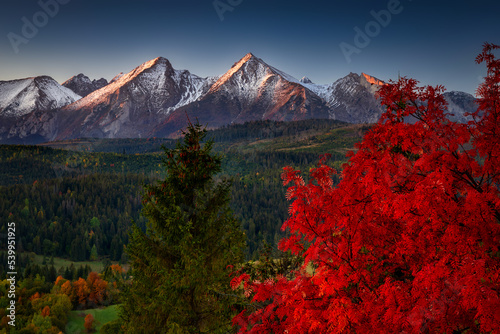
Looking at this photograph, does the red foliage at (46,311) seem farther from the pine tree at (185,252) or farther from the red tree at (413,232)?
the red tree at (413,232)

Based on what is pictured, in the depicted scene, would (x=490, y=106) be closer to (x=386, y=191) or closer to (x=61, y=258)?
(x=386, y=191)

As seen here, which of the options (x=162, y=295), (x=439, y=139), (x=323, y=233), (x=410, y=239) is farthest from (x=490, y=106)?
(x=162, y=295)

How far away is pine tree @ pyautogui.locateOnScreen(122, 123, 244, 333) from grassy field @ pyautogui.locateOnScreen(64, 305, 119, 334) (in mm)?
A: 100072

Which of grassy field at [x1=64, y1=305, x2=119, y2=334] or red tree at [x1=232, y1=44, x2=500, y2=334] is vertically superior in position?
red tree at [x1=232, y1=44, x2=500, y2=334]

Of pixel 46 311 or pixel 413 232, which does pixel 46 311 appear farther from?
pixel 413 232

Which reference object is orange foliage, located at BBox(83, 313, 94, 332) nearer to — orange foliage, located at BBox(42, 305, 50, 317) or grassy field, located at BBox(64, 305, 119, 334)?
grassy field, located at BBox(64, 305, 119, 334)

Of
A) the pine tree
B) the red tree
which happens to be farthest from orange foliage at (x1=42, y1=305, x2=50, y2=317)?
the red tree

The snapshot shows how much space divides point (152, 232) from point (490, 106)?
14.5 metres

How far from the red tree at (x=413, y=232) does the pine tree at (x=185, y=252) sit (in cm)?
705

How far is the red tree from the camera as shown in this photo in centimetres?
516

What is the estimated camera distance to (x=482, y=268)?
445cm

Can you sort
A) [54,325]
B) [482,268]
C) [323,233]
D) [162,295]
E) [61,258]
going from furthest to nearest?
1. [61,258]
2. [54,325]
3. [162,295]
4. [323,233]
5. [482,268]

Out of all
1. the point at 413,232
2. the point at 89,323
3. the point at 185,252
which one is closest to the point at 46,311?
the point at 89,323

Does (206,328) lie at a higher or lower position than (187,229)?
lower
